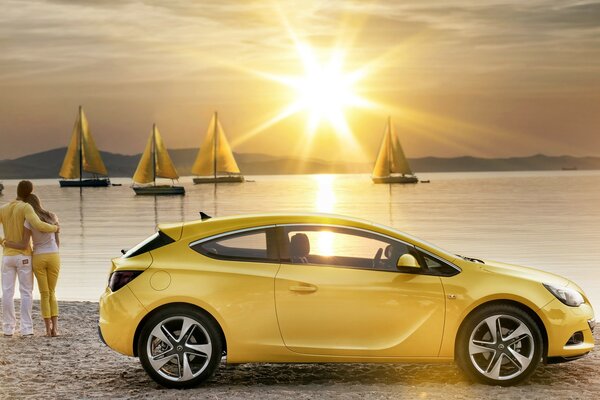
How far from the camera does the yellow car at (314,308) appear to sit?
26.1 feet

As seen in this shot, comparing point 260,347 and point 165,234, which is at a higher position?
point 165,234

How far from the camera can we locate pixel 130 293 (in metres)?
7.99

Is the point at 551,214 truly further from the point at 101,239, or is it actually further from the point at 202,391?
the point at 202,391

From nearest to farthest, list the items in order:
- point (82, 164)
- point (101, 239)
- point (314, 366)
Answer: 1. point (314, 366)
2. point (101, 239)
3. point (82, 164)

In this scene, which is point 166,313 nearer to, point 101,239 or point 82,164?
point 101,239

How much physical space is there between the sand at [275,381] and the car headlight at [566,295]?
29.1 inches

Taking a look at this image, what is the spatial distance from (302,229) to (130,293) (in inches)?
61.3

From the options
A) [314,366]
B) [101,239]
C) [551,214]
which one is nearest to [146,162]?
[551,214]

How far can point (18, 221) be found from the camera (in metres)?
10.9

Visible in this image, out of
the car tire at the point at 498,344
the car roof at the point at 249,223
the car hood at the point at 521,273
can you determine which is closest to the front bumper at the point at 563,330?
the car tire at the point at 498,344

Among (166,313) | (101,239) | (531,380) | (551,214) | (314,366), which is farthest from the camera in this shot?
(551,214)

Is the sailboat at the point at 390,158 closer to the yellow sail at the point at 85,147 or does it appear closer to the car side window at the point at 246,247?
the yellow sail at the point at 85,147

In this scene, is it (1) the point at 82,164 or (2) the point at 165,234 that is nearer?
(2) the point at 165,234

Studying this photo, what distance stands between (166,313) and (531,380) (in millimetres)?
3330
